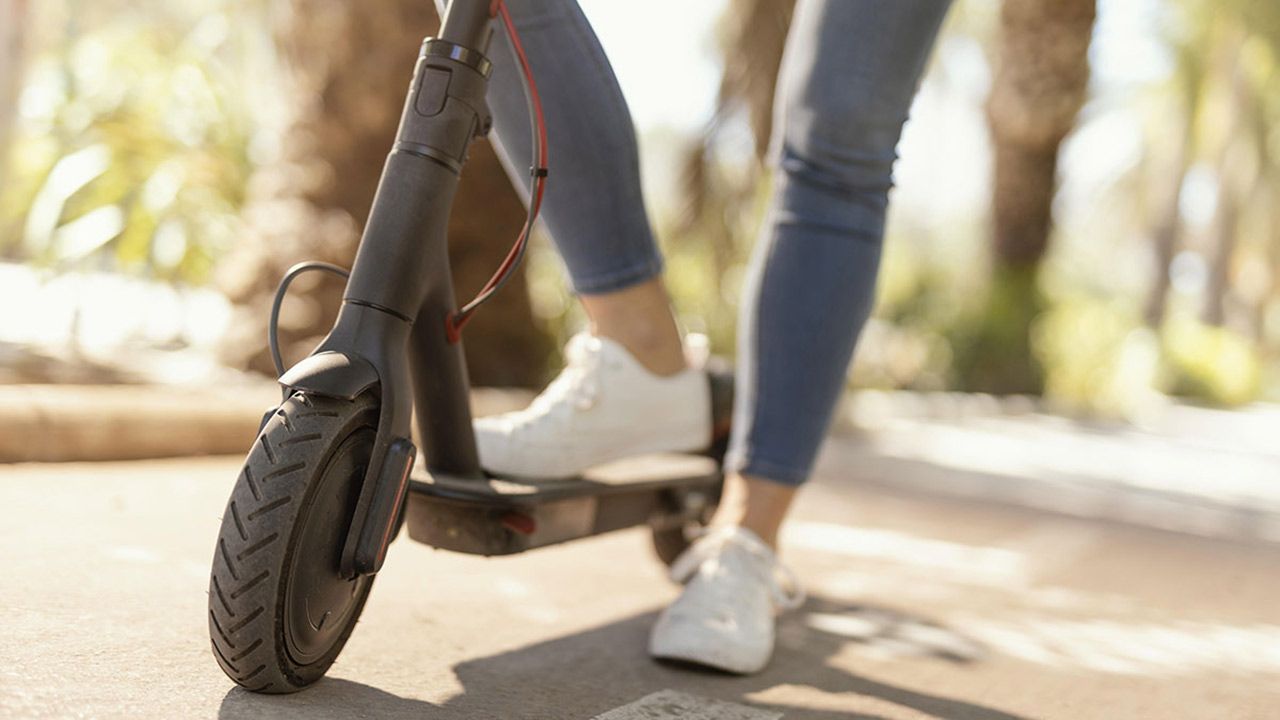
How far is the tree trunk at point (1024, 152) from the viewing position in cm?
1223

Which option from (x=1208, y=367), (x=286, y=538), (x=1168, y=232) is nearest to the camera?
(x=286, y=538)

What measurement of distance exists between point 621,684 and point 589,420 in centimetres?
41

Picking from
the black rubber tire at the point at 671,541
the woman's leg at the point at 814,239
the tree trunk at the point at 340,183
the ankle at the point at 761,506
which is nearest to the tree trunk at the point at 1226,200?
the tree trunk at the point at 340,183

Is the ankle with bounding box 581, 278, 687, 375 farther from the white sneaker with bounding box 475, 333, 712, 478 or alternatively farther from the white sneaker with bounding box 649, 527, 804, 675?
the white sneaker with bounding box 649, 527, 804, 675

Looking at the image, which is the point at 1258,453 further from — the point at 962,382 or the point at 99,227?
the point at 99,227

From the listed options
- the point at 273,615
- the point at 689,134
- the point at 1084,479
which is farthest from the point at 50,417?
the point at 689,134

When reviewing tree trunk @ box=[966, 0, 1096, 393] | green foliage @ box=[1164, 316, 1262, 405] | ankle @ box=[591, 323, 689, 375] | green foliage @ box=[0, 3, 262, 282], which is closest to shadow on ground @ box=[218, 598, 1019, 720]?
ankle @ box=[591, 323, 689, 375]

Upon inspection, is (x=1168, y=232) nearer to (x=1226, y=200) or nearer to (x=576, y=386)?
(x=1226, y=200)

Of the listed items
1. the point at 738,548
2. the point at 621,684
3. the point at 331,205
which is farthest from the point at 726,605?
the point at 331,205

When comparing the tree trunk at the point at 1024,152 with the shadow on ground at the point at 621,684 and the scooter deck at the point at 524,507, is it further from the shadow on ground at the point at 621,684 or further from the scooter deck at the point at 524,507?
the scooter deck at the point at 524,507

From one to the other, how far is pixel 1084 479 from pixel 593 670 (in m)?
4.94

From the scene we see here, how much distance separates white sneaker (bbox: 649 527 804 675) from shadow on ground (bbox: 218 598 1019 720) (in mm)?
32

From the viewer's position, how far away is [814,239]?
79.0 inches

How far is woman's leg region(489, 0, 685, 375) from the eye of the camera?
1.79 metres
